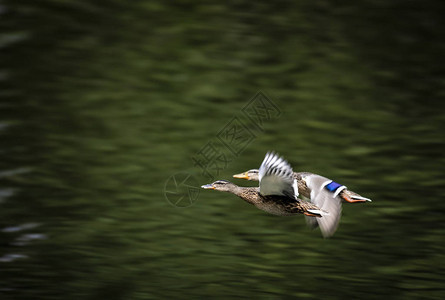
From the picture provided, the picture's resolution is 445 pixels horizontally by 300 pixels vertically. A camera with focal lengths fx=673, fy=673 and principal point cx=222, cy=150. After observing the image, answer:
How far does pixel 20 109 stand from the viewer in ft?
14.0

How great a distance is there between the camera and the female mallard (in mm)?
1503

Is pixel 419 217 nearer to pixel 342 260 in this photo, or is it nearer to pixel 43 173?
pixel 342 260

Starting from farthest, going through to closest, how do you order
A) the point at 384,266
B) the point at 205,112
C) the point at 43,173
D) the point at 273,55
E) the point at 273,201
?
the point at 273,55 → the point at 205,112 → the point at 43,173 → the point at 384,266 → the point at 273,201

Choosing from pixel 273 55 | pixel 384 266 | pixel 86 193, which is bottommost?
pixel 384 266

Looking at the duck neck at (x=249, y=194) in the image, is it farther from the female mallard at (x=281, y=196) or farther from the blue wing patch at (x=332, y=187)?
the blue wing patch at (x=332, y=187)

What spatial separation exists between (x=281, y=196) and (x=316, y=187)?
0.13 metres

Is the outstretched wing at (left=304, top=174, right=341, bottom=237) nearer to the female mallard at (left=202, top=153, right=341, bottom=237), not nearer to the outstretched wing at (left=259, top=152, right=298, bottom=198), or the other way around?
the female mallard at (left=202, top=153, right=341, bottom=237)

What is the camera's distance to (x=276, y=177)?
1518 millimetres

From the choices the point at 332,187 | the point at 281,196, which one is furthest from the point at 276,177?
the point at 332,187

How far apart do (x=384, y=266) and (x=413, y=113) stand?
136cm

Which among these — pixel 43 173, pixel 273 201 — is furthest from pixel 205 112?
pixel 273 201

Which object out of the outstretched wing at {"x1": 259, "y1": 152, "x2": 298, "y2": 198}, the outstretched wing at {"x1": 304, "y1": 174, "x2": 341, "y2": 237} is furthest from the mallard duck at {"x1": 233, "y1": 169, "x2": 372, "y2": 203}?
the outstretched wing at {"x1": 259, "y1": 152, "x2": 298, "y2": 198}

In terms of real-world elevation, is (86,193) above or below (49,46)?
below

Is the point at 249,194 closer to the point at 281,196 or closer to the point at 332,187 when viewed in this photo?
the point at 281,196
